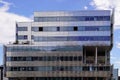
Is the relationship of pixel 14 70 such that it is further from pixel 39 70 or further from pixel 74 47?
pixel 74 47

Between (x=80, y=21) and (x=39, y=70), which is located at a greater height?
(x=80, y=21)

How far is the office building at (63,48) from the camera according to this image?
13000 centimetres

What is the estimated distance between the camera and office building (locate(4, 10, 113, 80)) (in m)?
130

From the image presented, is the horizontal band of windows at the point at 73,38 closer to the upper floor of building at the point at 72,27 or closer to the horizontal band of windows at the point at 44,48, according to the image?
the upper floor of building at the point at 72,27

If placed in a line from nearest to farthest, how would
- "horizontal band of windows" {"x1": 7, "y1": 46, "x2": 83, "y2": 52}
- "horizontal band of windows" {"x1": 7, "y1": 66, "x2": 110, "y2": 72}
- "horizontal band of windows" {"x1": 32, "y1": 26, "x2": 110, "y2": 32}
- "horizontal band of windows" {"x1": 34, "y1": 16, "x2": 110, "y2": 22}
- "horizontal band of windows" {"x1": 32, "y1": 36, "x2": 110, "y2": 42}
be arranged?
"horizontal band of windows" {"x1": 7, "y1": 66, "x2": 110, "y2": 72}, "horizontal band of windows" {"x1": 32, "y1": 36, "x2": 110, "y2": 42}, "horizontal band of windows" {"x1": 32, "y1": 26, "x2": 110, "y2": 32}, "horizontal band of windows" {"x1": 7, "y1": 46, "x2": 83, "y2": 52}, "horizontal band of windows" {"x1": 34, "y1": 16, "x2": 110, "y2": 22}

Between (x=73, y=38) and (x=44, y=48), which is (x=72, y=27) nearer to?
(x=73, y=38)

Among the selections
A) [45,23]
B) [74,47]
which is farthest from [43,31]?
[74,47]

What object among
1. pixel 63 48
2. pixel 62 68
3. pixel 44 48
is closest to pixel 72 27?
pixel 63 48

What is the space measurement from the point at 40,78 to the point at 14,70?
29.2ft

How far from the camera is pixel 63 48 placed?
13125cm

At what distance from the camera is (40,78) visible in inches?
5192

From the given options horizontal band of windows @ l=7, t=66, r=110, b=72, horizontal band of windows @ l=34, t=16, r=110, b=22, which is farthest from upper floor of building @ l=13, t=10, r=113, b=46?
horizontal band of windows @ l=7, t=66, r=110, b=72

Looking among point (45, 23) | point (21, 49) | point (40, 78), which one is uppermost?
point (45, 23)

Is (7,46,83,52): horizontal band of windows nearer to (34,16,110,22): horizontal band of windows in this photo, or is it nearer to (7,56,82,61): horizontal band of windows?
(7,56,82,61): horizontal band of windows
